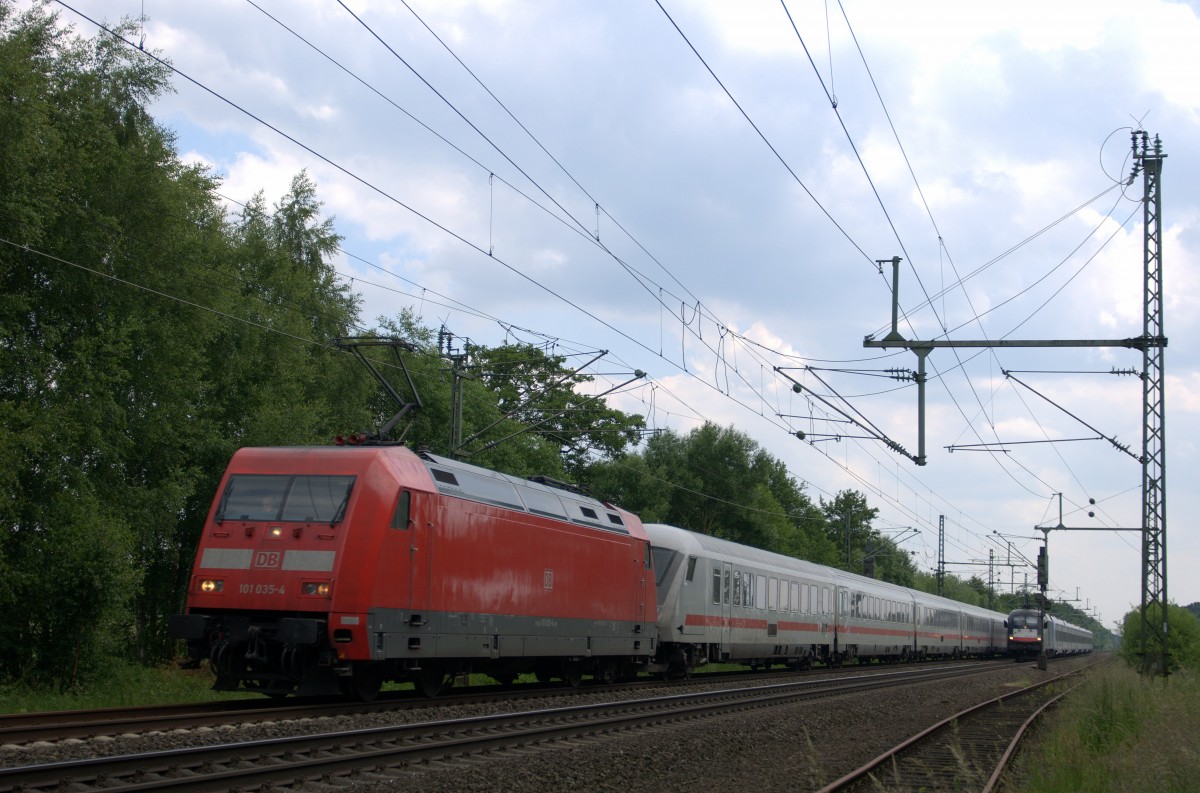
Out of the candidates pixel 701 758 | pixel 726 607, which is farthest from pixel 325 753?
pixel 726 607


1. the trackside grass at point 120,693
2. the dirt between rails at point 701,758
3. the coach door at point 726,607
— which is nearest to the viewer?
the dirt between rails at point 701,758

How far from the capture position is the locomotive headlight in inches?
567

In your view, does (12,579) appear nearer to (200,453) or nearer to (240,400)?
(200,453)

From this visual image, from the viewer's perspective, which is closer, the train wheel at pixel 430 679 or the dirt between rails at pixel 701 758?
the dirt between rails at pixel 701 758

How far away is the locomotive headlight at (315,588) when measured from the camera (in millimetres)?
14414

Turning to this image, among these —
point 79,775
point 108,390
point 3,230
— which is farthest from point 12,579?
point 79,775

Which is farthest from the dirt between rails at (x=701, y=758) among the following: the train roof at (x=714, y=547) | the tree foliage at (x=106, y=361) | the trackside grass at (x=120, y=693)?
the tree foliage at (x=106, y=361)

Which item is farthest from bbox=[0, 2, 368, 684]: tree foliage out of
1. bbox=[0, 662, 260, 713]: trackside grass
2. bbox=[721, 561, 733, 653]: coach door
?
bbox=[721, 561, 733, 653]: coach door

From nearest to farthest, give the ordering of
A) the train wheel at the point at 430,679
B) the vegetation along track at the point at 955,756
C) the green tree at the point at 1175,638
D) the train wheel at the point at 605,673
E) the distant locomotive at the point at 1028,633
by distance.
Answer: the vegetation along track at the point at 955,756 → the train wheel at the point at 430,679 → the train wheel at the point at 605,673 → the green tree at the point at 1175,638 → the distant locomotive at the point at 1028,633

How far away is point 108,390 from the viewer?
2455 centimetres

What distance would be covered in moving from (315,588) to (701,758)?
5.32 metres

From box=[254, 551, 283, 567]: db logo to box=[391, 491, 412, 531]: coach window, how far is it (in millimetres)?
1535

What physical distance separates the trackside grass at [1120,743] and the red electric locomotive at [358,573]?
794 centimetres

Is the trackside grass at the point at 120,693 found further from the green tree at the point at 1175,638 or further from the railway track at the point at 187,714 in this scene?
the green tree at the point at 1175,638
